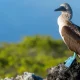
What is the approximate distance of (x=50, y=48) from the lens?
208 feet

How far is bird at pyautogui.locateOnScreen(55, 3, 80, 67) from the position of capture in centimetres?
1574

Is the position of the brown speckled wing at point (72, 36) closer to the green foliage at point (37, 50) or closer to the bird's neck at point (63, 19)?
the bird's neck at point (63, 19)

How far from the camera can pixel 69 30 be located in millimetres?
15938

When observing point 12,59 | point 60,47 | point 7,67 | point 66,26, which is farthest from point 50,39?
point 66,26

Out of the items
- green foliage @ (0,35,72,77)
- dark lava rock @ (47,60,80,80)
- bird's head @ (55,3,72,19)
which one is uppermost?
green foliage @ (0,35,72,77)

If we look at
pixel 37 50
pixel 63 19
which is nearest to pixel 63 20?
pixel 63 19

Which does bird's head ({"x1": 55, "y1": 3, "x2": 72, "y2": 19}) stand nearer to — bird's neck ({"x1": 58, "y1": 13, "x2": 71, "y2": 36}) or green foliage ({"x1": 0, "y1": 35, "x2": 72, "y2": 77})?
bird's neck ({"x1": 58, "y1": 13, "x2": 71, "y2": 36})

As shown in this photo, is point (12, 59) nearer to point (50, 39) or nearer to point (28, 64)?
point (28, 64)

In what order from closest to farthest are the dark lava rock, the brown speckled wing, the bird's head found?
the dark lava rock → the brown speckled wing → the bird's head

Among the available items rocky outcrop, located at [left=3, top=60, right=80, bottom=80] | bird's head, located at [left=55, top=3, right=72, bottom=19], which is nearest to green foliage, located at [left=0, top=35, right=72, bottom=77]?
bird's head, located at [left=55, top=3, right=72, bottom=19]

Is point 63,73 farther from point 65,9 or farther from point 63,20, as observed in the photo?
point 65,9

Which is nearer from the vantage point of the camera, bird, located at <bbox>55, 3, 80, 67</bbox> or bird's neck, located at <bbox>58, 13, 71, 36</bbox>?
bird, located at <bbox>55, 3, 80, 67</bbox>

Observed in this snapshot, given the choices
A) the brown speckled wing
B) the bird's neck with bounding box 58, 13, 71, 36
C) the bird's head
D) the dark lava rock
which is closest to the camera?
the dark lava rock

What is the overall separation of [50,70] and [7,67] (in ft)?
118
